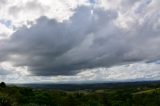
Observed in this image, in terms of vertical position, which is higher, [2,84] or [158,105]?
[2,84]

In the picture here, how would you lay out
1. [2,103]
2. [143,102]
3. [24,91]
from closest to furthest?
[2,103]
[24,91]
[143,102]

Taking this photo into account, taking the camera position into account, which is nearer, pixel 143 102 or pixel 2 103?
pixel 2 103

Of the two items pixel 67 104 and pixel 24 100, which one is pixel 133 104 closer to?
pixel 67 104

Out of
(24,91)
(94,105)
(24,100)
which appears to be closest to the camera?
(24,100)

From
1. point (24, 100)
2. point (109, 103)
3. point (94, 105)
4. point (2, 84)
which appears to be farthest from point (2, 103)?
point (2, 84)

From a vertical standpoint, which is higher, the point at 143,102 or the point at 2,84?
the point at 2,84

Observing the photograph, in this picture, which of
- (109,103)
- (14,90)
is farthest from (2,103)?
(109,103)

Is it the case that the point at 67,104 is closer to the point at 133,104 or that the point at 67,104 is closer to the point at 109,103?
the point at 109,103

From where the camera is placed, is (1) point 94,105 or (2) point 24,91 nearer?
(1) point 94,105

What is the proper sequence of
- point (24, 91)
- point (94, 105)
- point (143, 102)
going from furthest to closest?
point (143, 102)
point (24, 91)
point (94, 105)
